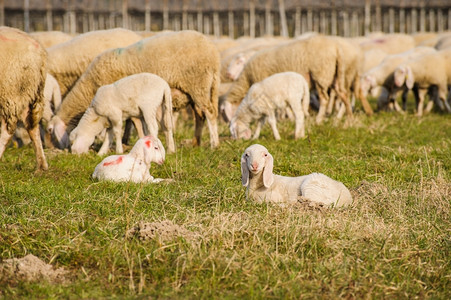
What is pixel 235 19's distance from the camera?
1838 inches

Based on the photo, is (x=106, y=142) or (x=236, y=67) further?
(x=236, y=67)

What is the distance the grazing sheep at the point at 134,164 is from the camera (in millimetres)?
6652

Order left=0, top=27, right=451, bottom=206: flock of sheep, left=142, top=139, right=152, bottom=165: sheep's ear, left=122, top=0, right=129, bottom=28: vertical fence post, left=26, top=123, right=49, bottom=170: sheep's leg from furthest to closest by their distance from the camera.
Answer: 1. left=122, top=0, right=129, bottom=28: vertical fence post
2. left=26, top=123, right=49, bottom=170: sheep's leg
3. left=142, top=139, right=152, bottom=165: sheep's ear
4. left=0, top=27, right=451, bottom=206: flock of sheep

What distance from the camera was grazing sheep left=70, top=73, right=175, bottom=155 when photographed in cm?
856

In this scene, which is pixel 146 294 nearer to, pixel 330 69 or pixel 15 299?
pixel 15 299

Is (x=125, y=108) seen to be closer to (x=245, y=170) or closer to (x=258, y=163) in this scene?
(x=245, y=170)

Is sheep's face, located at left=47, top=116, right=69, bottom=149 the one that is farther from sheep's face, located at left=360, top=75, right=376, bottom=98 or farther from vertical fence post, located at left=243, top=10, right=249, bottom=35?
vertical fence post, located at left=243, top=10, right=249, bottom=35

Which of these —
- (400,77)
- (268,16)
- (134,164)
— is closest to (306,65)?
(400,77)

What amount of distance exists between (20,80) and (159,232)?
3576mm

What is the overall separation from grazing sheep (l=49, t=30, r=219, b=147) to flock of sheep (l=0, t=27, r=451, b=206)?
2 centimetres

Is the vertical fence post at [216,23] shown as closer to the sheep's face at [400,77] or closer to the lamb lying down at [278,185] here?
the sheep's face at [400,77]

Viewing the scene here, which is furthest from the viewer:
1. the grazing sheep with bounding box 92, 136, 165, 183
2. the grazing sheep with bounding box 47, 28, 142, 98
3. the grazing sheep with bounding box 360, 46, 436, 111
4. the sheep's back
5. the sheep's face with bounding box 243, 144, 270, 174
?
the grazing sheep with bounding box 360, 46, 436, 111

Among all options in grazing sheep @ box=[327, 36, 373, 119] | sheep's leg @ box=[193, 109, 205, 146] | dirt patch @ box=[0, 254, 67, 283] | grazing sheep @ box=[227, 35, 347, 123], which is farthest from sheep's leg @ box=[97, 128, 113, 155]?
grazing sheep @ box=[327, 36, 373, 119]

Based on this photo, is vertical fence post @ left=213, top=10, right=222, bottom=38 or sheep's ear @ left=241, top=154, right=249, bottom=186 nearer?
sheep's ear @ left=241, top=154, right=249, bottom=186
